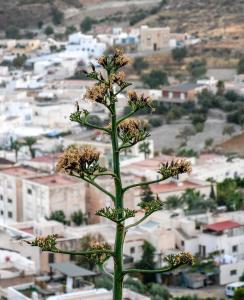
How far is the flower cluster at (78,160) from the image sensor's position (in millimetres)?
5371

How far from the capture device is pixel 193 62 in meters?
64.3

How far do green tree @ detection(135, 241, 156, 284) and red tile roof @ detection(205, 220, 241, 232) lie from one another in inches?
69.5

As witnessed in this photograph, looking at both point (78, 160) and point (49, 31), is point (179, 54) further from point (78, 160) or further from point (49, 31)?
point (78, 160)

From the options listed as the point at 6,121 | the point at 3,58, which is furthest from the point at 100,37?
the point at 6,121

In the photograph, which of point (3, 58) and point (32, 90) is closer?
point (32, 90)

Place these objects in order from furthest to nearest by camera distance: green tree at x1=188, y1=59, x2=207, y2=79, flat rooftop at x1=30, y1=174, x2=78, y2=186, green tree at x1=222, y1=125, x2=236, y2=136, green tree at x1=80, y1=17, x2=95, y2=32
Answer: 1. green tree at x1=80, y1=17, x2=95, y2=32
2. green tree at x1=188, y1=59, x2=207, y2=79
3. green tree at x1=222, y1=125, x2=236, y2=136
4. flat rooftop at x1=30, y1=174, x2=78, y2=186

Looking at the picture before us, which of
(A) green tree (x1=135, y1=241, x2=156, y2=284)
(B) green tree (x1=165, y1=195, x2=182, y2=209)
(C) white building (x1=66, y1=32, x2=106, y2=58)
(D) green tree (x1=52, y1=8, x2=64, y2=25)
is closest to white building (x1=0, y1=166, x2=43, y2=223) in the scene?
(B) green tree (x1=165, y1=195, x2=182, y2=209)

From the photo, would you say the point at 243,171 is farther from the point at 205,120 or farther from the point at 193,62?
the point at 193,62

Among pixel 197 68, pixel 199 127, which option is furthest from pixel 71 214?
pixel 197 68

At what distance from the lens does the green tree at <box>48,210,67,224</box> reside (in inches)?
1117

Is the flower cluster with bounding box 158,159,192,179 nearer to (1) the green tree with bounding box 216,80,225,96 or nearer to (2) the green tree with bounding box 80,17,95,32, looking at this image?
(1) the green tree with bounding box 216,80,225,96

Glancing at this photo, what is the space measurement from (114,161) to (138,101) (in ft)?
1.07

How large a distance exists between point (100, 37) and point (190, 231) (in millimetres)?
43012

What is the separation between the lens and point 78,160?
17.7 ft
